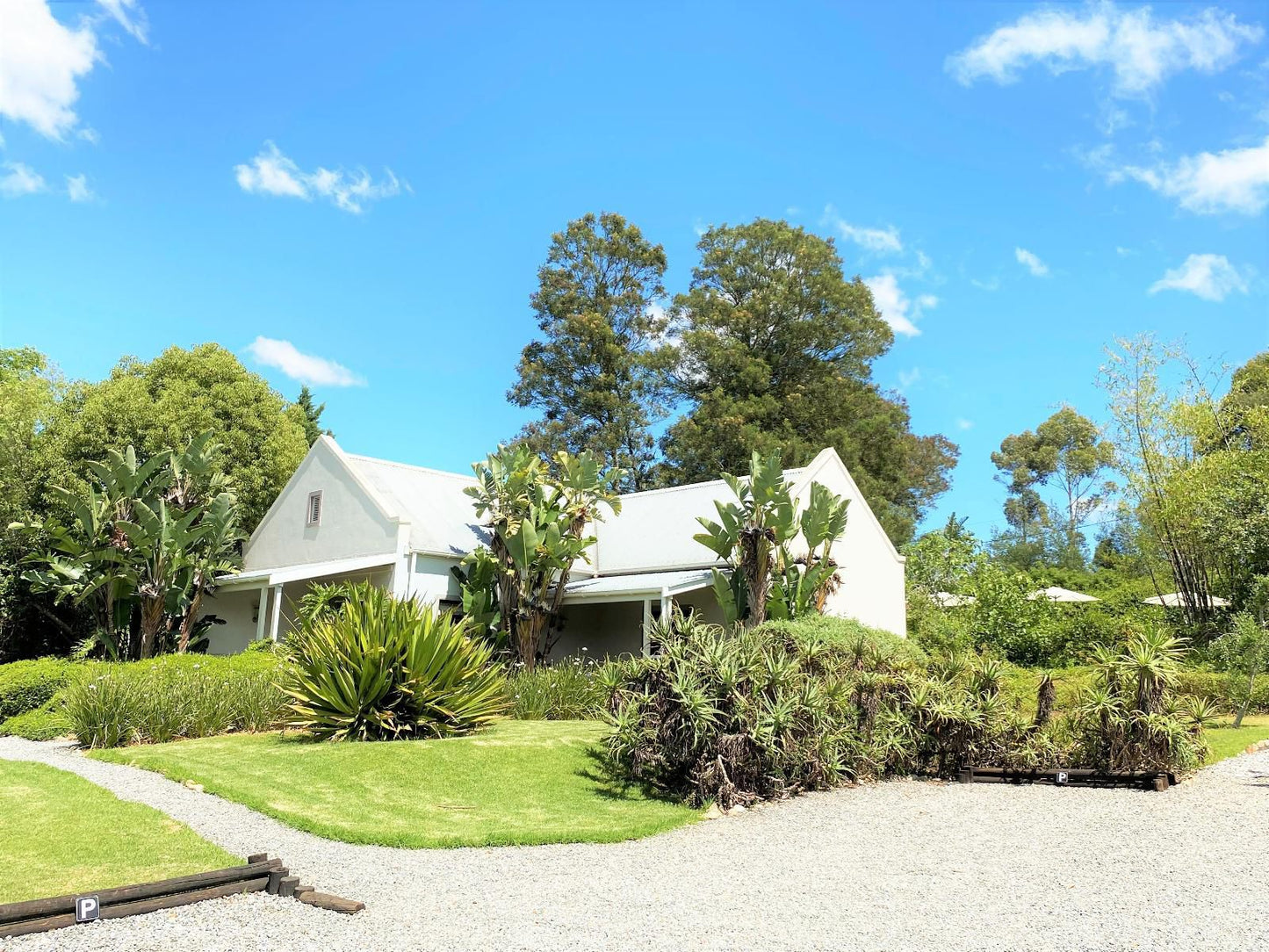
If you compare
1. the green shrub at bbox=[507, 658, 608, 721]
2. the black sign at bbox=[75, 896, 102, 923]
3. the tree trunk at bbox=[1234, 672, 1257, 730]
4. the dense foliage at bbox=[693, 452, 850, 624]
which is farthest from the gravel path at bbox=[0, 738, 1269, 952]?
the dense foliage at bbox=[693, 452, 850, 624]

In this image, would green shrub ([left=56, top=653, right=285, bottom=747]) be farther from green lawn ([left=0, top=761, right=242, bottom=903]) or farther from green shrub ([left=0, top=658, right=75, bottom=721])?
green lawn ([left=0, top=761, right=242, bottom=903])

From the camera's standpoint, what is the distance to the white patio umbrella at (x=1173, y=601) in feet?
78.3

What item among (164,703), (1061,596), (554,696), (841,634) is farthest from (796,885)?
(1061,596)

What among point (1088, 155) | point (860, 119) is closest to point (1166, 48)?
point (1088, 155)

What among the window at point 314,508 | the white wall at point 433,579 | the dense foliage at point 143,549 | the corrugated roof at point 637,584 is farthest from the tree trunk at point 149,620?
the corrugated roof at point 637,584

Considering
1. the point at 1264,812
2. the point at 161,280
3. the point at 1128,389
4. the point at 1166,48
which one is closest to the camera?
the point at 1264,812

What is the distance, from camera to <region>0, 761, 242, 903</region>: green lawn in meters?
6.69

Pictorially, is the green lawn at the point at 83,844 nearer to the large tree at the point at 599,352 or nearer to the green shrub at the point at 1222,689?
the green shrub at the point at 1222,689

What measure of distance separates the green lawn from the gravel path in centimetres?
36

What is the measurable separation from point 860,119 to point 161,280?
13820mm

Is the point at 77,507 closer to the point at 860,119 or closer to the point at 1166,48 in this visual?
the point at 860,119

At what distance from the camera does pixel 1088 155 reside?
16.2m

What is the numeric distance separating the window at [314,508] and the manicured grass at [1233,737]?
19195mm

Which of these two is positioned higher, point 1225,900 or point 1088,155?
point 1088,155
